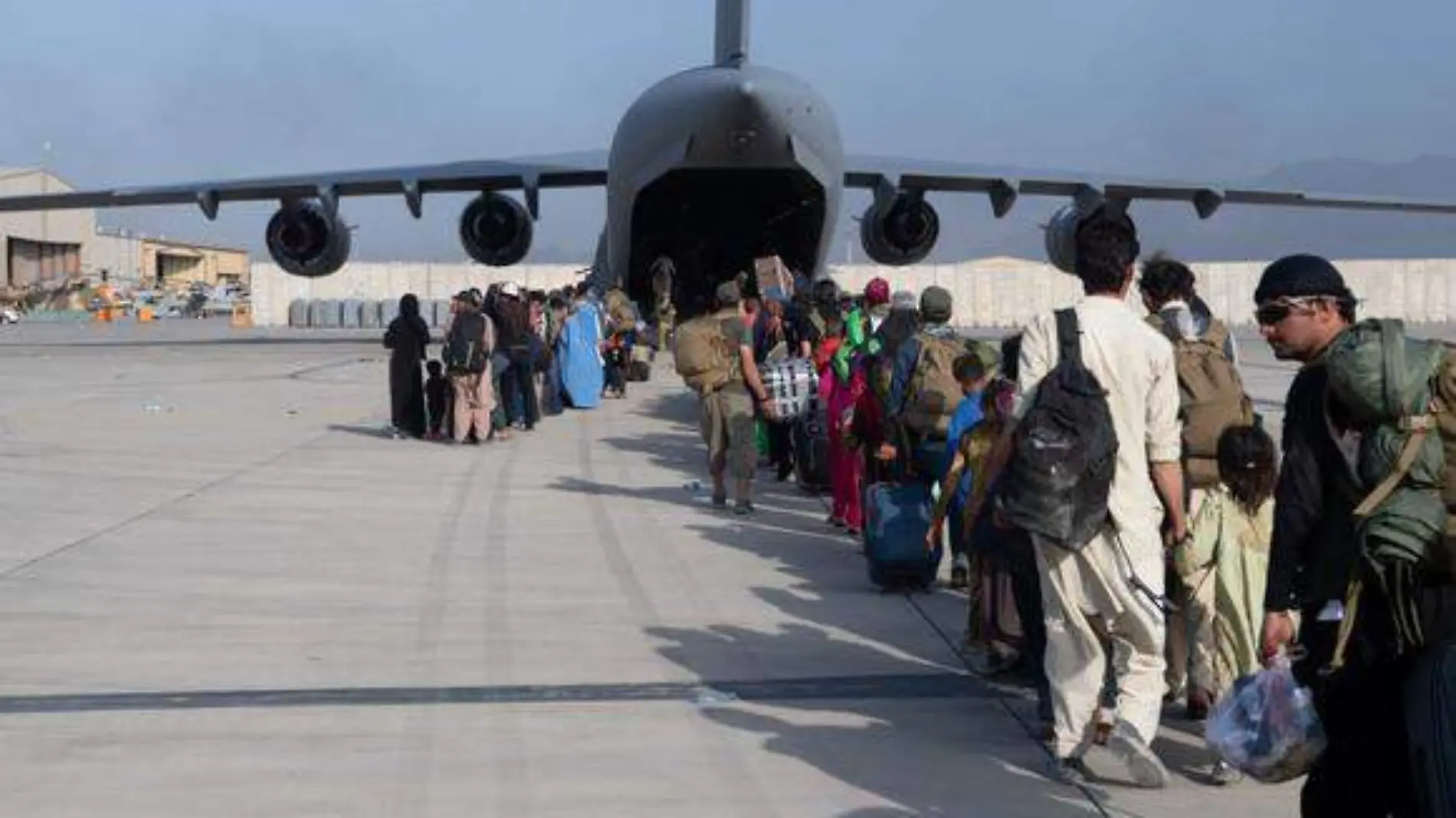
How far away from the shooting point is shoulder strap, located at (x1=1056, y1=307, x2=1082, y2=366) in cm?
484

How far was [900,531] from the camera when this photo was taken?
25.4ft

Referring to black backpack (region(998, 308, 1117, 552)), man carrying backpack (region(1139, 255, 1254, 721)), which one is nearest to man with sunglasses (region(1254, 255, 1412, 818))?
black backpack (region(998, 308, 1117, 552))

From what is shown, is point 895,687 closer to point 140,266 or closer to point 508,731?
point 508,731

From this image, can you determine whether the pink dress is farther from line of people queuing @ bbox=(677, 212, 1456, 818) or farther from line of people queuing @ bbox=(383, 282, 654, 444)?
line of people queuing @ bbox=(383, 282, 654, 444)

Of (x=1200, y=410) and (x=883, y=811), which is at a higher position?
(x=1200, y=410)

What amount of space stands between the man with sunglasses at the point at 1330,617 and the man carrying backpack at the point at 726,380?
6715 millimetres

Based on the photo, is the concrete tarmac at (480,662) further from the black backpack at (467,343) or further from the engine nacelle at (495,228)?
the engine nacelle at (495,228)

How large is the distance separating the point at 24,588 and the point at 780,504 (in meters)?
4.97

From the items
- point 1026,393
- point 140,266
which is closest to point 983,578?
point 1026,393

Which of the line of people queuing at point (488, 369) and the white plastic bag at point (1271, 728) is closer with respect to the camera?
the white plastic bag at point (1271, 728)

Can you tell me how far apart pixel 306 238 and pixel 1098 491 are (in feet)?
83.2

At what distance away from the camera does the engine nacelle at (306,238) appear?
2847cm

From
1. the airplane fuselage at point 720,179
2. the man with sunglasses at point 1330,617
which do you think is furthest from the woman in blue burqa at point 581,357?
the man with sunglasses at point 1330,617

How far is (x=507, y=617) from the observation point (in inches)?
288
